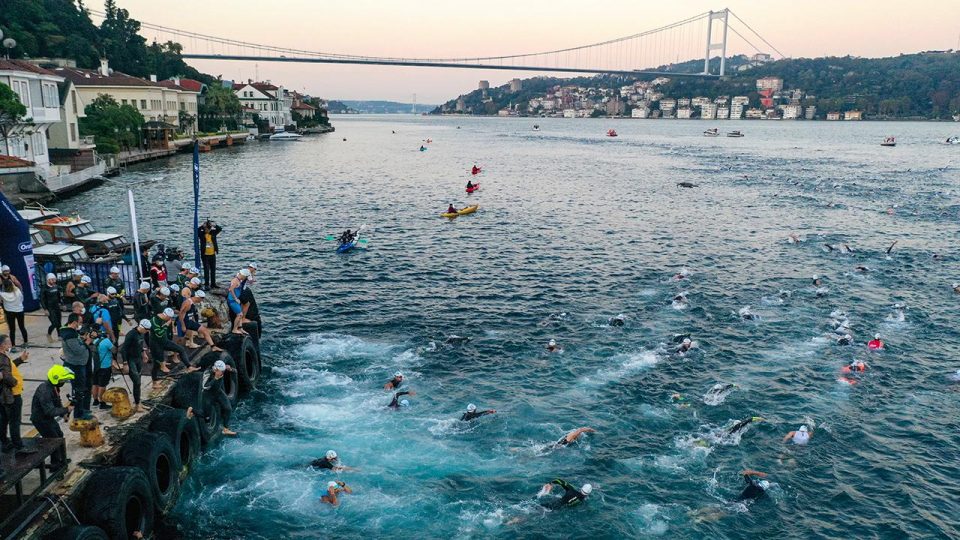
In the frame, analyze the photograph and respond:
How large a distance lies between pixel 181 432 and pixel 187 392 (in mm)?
1478

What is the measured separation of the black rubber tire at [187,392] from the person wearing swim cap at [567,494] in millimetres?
9616

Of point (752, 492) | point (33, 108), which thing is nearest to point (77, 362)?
point (752, 492)

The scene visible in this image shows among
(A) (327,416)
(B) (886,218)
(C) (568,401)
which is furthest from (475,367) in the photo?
(B) (886,218)

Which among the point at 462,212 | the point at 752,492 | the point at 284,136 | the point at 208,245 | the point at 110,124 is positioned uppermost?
the point at 110,124

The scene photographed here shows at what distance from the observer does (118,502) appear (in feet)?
43.1

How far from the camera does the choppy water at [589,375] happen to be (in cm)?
1620

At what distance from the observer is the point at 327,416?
67.1 feet

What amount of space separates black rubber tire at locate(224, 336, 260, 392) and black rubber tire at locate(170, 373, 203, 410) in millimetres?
3193

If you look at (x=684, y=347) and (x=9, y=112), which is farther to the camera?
(x=9, y=112)

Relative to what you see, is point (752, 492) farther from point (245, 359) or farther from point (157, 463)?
point (245, 359)

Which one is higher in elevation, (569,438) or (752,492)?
(569,438)

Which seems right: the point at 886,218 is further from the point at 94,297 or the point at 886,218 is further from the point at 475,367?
the point at 94,297

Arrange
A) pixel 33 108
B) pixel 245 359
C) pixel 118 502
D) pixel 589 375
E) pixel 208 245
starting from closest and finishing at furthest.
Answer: pixel 118 502
pixel 245 359
pixel 589 375
pixel 208 245
pixel 33 108

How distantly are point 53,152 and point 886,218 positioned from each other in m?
83.5
